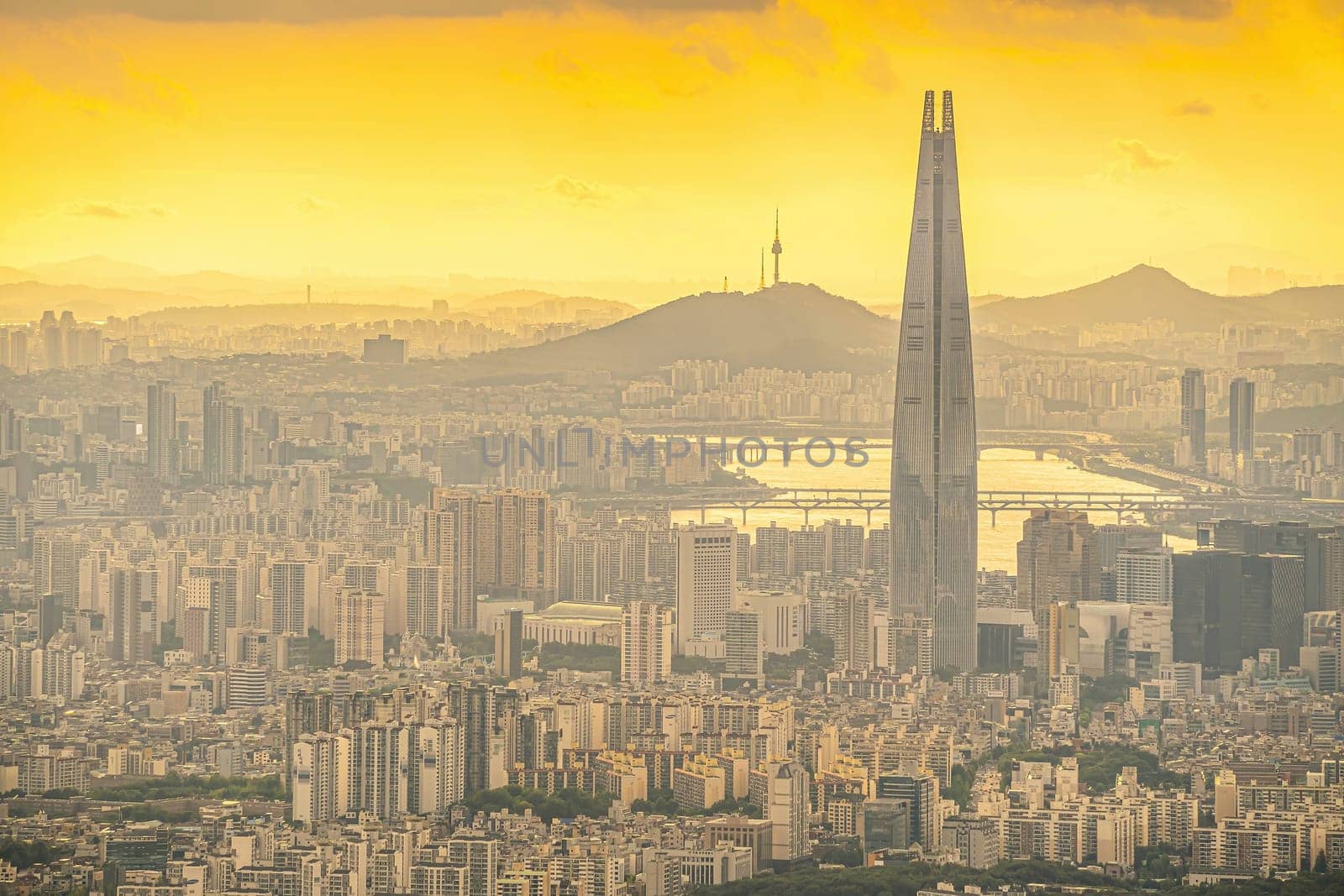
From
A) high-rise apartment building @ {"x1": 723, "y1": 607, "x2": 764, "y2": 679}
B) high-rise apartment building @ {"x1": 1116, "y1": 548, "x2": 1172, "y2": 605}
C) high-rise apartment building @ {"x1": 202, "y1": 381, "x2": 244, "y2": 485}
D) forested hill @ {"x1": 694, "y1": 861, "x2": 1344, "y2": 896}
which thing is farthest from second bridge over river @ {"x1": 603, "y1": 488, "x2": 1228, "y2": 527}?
forested hill @ {"x1": 694, "y1": 861, "x2": 1344, "y2": 896}

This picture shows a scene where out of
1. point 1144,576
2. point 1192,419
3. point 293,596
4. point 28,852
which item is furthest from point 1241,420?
point 28,852

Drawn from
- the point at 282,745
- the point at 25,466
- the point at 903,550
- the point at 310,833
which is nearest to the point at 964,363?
the point at 903,550

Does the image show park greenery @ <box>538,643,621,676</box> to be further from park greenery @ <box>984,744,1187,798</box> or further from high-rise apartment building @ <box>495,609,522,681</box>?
park greenery @ <box>984,744,1187,798</box>

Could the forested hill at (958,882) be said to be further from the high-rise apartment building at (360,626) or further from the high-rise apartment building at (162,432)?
the high-rise apartment building at (162,432)

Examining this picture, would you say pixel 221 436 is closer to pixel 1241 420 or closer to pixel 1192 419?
pixel 1192 419

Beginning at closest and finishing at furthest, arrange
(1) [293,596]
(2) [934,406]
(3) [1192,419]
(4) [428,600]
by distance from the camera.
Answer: (1) [293,596] < (4) [428,600] < (2) [934,406] < (3) [1192,419]

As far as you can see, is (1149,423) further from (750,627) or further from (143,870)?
(143,870)

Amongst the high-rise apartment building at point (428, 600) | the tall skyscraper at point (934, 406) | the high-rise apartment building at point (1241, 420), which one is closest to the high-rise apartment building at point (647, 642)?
the high-rise apartment building at point (428, 600)
